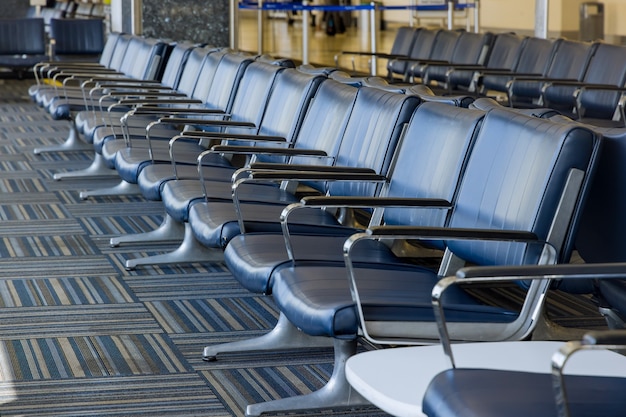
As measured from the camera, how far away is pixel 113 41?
8711 mm

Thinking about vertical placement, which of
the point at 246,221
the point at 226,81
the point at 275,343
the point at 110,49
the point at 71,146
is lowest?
the point at 71,146

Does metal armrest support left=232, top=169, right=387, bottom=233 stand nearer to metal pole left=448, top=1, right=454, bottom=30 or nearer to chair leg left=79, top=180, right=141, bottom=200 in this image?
chair leg left=79, top=180, right=141, bottom=200

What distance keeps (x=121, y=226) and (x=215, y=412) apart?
2.60 metres

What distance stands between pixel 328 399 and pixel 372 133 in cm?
104

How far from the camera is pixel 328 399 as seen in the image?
285 cm

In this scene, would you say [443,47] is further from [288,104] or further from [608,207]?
[608,207]

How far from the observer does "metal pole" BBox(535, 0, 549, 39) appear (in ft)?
28.9

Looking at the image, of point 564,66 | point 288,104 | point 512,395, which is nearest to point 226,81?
point 288,104

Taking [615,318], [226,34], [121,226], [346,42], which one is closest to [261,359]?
[615,318]

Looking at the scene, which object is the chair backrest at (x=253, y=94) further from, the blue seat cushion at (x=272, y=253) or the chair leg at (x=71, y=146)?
the chair leg at (x=71, y=146)

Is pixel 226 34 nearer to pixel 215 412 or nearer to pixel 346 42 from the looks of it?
pixel 215 412

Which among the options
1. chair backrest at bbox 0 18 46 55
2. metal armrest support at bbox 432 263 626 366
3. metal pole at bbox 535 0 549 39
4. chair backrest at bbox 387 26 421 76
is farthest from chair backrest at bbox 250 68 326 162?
chair backrest at bbox 0 18 46 55

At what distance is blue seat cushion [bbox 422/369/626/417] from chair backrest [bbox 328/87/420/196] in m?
1.52

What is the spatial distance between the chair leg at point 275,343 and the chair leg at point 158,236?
5.38 ft
